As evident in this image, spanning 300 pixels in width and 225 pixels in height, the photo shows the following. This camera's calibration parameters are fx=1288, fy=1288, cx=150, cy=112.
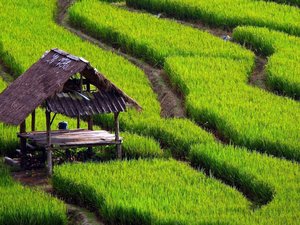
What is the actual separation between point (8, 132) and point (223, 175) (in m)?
3.14

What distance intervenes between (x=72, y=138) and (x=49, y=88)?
851 mm

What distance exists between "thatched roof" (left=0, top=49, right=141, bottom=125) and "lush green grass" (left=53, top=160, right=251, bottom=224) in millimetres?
796

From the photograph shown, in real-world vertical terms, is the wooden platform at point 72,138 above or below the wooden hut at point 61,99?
below

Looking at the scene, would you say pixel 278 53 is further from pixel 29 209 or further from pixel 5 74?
pixel 29 209

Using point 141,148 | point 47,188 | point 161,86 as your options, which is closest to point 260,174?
point 141,148

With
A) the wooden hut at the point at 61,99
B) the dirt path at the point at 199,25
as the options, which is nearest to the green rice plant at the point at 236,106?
the wooden hut at the point at 61,99

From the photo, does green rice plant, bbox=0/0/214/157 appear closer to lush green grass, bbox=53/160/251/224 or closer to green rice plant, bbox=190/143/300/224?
green rice plant, bbox=190/143/300/224

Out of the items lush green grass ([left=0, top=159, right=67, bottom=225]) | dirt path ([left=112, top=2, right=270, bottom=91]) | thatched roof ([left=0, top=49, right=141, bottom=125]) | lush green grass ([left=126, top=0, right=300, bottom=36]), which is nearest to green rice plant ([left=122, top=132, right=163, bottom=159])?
thatched roof ([left=0, top=49, right=141, bottom=125])

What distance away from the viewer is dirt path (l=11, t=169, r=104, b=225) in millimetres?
13680

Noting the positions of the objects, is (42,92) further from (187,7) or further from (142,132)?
(187,7)

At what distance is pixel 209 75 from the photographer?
1930 cm

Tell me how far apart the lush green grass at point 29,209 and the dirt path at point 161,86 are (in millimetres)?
4530

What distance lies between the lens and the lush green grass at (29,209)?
13.1 m

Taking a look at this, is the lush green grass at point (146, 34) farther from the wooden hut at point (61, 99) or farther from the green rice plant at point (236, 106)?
the wooden hut at point (61, 99)
